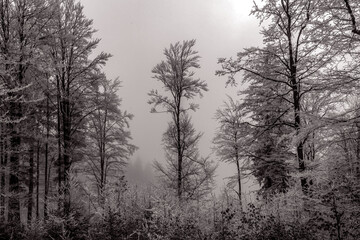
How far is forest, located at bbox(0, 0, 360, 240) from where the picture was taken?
610 cm

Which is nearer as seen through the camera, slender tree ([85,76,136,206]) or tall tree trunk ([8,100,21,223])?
tall tree trunk ([8,100,21,223])

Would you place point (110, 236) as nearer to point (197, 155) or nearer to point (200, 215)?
point (200, 215)

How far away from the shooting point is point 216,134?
57.4 ft

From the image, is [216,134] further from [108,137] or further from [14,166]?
[14,166]

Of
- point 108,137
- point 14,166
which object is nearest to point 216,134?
point 108,137

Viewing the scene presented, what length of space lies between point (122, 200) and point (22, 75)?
6263mm

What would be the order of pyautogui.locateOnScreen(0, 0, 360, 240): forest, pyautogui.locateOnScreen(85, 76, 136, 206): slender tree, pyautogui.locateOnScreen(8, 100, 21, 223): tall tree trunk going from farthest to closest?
pyautogui.locateOnScreen(85, 76, 136, 206): slender tree
pyautogui.locateOnScreen(8, 100, 21, 223): tall tree trunk
pyautogui.locateOnScreen(0, 0, 360, 240): forest

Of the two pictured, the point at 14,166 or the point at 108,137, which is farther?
the point at 108,137

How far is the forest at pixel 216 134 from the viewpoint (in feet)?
20.0

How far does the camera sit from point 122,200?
9680mm

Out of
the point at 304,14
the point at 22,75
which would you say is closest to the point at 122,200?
the point at 22,75

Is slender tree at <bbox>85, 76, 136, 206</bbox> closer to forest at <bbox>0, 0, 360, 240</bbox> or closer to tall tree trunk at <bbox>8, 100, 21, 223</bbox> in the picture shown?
forest at <bbox>0, 0, 360, 240</bbox>

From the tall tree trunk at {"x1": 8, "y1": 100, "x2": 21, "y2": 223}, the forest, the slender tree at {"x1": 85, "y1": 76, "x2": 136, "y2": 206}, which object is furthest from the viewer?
the slender tree at {"x1": 85, "y1": 76, "x2": 136, "y2": 206}

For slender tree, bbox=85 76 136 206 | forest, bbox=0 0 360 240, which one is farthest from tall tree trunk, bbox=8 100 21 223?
slender tree, bbox=85 76 136 206
